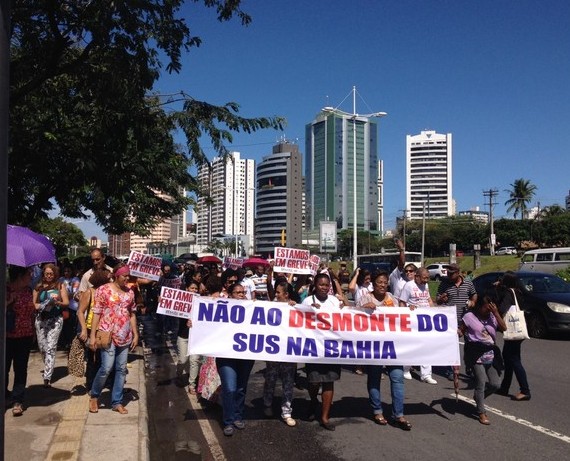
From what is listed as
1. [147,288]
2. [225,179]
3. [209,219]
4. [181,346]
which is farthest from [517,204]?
[181,346]

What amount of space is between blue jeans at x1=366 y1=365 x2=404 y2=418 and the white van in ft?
68.5

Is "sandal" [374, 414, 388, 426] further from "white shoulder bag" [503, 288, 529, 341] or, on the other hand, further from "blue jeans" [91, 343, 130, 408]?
"blue jeans" [91, 343, 130, 408]

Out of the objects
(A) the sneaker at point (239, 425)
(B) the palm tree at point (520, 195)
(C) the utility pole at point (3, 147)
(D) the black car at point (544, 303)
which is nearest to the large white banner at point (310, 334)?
(A) the sneaker at point (239, 425)

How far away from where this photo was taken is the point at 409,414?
714 centimetres

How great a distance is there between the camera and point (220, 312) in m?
6.81

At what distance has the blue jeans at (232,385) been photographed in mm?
6319

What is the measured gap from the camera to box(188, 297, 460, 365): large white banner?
6656mm

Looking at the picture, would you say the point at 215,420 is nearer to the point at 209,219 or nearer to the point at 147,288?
the point at 147,288

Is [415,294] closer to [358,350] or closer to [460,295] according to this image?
[460,295]

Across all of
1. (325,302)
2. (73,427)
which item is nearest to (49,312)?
(73,427)

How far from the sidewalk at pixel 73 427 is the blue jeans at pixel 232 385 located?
0.89m

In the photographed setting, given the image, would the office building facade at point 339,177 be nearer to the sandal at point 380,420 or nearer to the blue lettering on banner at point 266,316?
the blue lettering on banner at point 266,316

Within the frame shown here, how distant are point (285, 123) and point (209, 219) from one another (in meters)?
156

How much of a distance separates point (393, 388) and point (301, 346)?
1.14m
